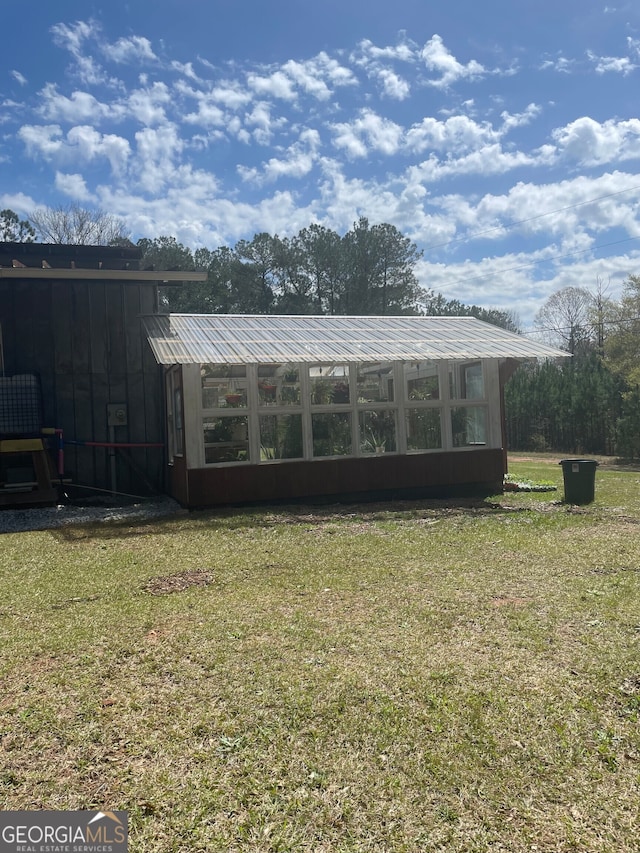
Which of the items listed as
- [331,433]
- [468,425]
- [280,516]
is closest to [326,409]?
[331,433]

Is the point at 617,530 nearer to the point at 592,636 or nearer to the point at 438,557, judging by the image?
the point at 438,557

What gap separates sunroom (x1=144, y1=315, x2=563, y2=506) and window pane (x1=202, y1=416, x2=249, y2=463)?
0.05ft

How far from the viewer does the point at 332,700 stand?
10.3 feet

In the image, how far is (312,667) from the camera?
3.51 meters

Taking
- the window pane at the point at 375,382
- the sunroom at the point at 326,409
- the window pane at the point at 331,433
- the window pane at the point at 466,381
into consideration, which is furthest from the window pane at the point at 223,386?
the window pane at the point at 466,381

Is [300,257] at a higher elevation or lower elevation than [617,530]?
higher

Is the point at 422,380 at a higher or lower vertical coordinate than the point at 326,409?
higher

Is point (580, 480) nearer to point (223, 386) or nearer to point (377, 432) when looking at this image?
point (377, 432)

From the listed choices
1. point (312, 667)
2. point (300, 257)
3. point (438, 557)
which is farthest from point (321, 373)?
point (300, 257)

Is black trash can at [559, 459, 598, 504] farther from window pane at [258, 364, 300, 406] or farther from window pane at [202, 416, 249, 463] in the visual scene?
window pane at [202, 416, 249, 463]

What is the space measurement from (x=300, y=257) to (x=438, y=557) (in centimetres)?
3074

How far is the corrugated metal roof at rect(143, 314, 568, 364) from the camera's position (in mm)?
9547

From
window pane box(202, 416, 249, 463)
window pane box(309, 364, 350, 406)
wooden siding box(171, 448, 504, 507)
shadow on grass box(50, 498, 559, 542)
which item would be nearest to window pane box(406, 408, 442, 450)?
wooden siding box(171, 448, 504, 507)

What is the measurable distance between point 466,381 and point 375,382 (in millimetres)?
1796
